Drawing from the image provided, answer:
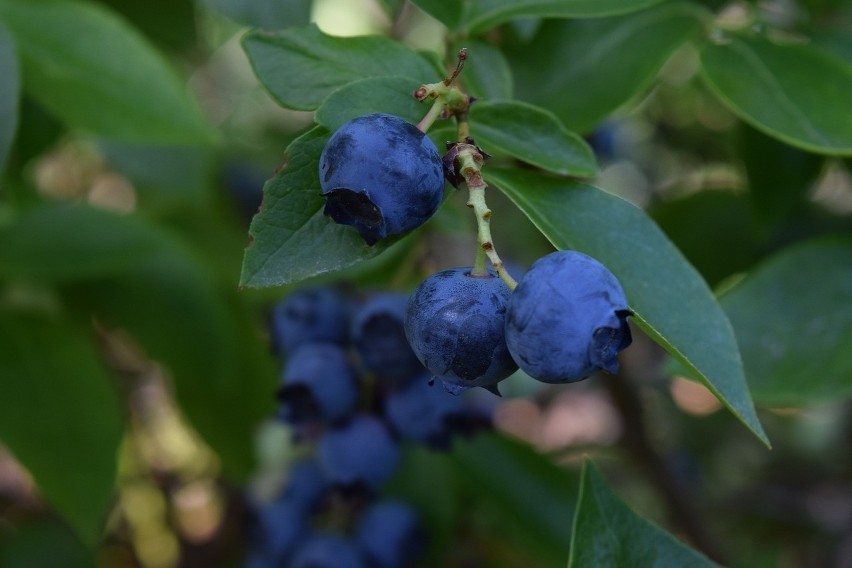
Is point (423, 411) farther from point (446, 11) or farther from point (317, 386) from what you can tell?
point (446, 11)

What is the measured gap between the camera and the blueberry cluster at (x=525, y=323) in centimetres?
56

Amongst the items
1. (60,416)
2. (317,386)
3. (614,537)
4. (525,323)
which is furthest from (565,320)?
(60,416)

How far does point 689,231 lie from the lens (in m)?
1.31

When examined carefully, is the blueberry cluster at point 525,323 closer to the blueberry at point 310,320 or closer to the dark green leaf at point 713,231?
the blueberry at point 310,320

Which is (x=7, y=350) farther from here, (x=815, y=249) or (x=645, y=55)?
(x=815, y=249)

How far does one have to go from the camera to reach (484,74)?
32.3 inches

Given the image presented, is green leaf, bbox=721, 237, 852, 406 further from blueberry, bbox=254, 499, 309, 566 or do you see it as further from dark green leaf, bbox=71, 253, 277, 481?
dark green leaf, bbox=71, 253, 277, 481

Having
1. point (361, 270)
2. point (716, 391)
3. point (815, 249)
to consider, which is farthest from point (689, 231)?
point (716, 391)

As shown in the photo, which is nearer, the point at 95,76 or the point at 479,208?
the point at 479,208

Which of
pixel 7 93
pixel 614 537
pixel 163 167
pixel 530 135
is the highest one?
pixel 530 135

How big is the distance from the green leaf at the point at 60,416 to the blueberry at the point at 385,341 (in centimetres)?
48

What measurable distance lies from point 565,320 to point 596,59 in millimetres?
506

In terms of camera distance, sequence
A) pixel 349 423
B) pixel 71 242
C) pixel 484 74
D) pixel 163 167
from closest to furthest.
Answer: pixel 484 74, pixel 349 423, pixel 71 242, pixel 163 167

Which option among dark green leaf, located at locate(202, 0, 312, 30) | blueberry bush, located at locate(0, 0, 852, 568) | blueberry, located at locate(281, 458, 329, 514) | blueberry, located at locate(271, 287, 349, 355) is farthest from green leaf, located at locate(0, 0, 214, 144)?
blueberry, located at locate(281, 458, 329, 514)
